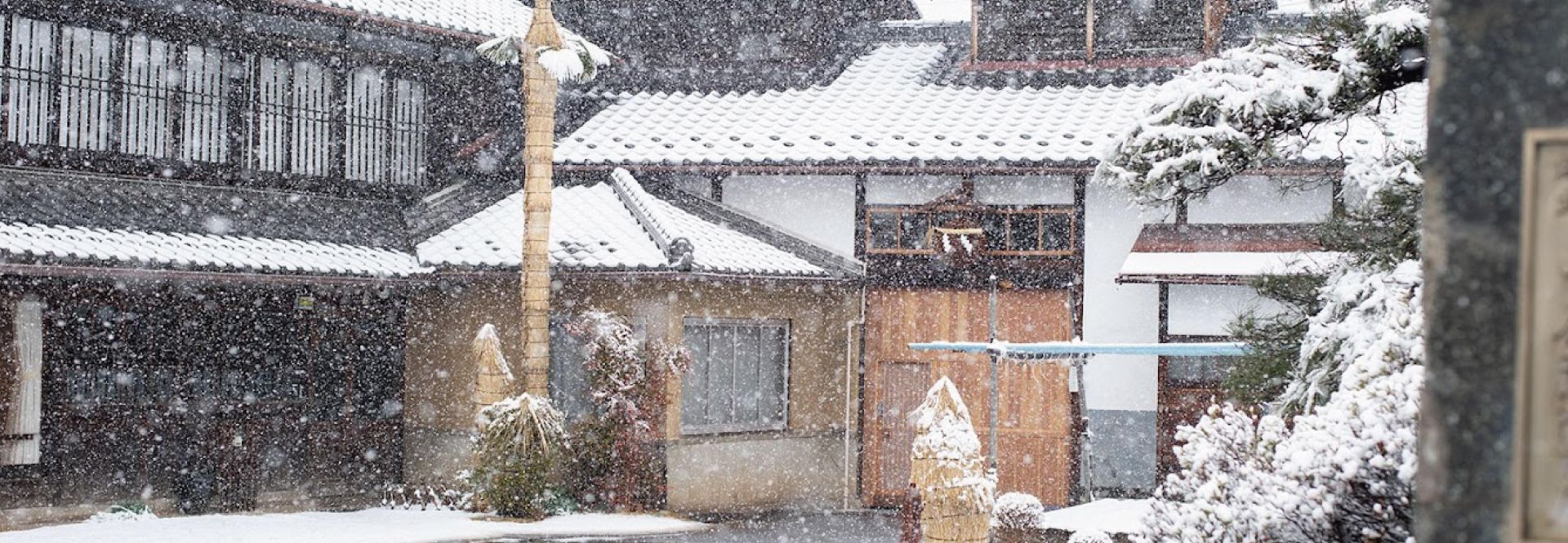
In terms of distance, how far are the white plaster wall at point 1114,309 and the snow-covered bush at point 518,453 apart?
5.27m

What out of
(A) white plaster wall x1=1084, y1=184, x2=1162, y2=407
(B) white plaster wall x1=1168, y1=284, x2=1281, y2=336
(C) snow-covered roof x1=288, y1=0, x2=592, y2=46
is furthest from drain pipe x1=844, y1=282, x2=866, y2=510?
(C) snow-covered roof x1=288, y1=0, x2=592, y2=46

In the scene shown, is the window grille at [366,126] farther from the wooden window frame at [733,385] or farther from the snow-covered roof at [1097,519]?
the snow-covered roof at [1097,519]

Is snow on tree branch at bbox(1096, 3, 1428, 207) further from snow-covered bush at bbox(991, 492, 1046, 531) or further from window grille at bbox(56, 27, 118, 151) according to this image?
window grille at bbox(56, 27, 118, 151)

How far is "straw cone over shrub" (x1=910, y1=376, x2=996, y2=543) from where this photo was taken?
36.0 feet

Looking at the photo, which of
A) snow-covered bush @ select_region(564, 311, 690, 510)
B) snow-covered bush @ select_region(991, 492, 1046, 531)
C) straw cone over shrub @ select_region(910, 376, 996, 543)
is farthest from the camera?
snow-covered bush @ select_region(564, 311, 690, 510)

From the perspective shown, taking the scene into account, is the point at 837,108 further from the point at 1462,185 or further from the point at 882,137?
the point at 1462,185

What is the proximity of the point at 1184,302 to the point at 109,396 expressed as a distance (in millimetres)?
9735

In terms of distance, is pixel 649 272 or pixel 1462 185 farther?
pixel 649 272

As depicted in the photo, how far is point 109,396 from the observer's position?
48.3 feet

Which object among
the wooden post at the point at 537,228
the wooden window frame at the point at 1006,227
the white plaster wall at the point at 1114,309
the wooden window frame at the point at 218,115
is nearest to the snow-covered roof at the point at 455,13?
the wooden post at the point at 537,228

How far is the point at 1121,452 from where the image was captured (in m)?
16.3

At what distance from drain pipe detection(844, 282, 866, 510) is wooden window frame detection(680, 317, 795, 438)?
677mm

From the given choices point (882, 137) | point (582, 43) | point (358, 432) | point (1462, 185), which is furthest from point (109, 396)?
point (1462, 185)

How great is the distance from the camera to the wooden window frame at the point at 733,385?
16312 millimetres
